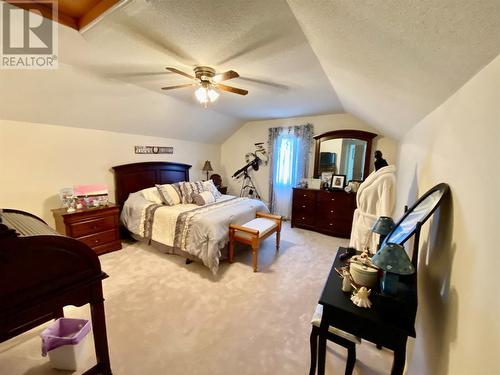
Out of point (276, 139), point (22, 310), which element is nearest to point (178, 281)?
point (22, 310)

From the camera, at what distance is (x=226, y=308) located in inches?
81.7

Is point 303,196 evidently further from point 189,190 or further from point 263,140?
point 189,190

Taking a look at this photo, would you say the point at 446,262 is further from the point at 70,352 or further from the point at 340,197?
the point at 340,197

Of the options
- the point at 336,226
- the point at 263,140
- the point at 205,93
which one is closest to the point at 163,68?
the point at 205,93

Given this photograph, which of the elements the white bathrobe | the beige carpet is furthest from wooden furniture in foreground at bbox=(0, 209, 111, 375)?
the white bathrobe

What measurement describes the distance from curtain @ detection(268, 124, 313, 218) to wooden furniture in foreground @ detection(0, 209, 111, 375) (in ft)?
13.2

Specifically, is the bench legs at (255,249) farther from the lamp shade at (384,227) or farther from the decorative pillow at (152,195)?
the decorative pillow at (152,195)

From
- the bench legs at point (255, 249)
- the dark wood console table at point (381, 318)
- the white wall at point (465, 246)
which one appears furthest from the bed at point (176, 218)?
the white wall at point (465, 246)

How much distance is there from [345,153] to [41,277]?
14.1 ft

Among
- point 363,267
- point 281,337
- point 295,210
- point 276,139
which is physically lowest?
point 281,337

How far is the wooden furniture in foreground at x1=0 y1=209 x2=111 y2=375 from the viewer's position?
3.04 ft

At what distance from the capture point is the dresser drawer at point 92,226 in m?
2.78

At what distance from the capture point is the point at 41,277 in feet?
3.35

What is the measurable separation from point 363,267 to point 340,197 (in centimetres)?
290
